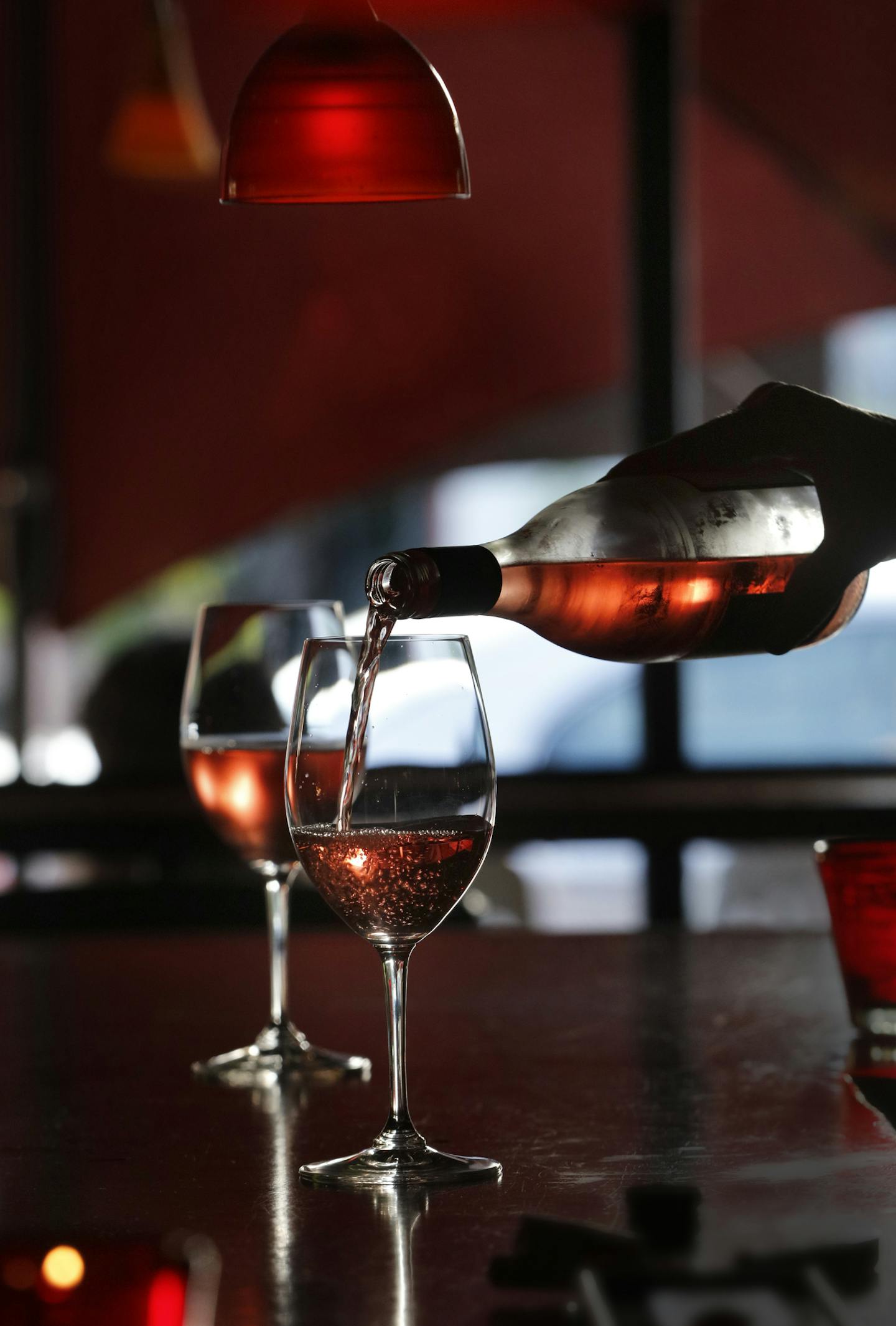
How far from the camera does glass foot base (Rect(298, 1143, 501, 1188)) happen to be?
2.58ft

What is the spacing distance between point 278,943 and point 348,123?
515 millimetres

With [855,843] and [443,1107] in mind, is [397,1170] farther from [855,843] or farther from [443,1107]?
[855,843]

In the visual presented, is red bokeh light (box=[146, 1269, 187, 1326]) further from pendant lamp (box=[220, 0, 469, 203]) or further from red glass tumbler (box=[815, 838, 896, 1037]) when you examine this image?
pendant lamp (box=[220, 0, 469, 203])

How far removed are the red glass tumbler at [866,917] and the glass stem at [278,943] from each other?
32 centimetres

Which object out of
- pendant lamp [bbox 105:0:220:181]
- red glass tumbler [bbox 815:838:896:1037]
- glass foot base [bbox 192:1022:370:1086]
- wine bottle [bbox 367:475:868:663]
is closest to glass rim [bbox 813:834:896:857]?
red glass tumbler [bbox 815:838:896:1037]

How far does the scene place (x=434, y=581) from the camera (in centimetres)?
84

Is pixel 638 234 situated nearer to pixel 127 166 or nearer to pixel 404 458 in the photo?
pixel 404 458

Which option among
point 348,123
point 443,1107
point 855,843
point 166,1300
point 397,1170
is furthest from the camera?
point 348,123

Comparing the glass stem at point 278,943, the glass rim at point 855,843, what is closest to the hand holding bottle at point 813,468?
the glass rim at point 855,843

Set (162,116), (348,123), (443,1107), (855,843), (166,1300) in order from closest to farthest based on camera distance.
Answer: (166,1300), (443,1107), (855,843), (348,123), (162,116)

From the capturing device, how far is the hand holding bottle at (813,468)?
39.1 inches

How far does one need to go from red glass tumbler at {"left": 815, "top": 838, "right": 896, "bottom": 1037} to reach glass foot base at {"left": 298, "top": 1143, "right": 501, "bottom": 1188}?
327mm

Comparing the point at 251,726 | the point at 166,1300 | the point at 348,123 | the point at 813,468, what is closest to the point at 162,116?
the point at 348,123

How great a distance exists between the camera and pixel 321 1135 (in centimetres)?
89
